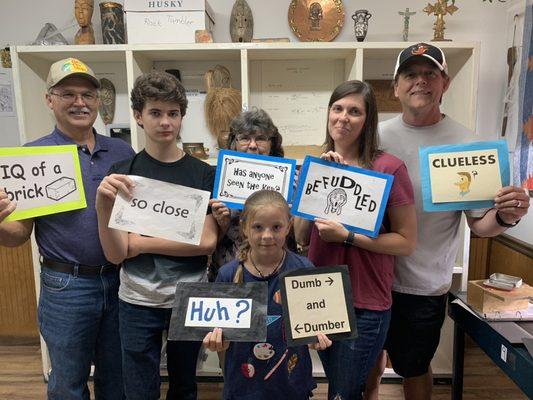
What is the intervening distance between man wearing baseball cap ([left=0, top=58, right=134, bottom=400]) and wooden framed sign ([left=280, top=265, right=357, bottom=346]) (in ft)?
2.63

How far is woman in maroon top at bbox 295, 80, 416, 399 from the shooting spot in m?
1.39

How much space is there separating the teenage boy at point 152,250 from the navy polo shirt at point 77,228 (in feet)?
0.35

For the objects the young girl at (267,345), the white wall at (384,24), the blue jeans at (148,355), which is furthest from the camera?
the white wall at (384,24)

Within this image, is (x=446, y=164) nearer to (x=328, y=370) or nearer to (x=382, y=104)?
(x=328, y=370)

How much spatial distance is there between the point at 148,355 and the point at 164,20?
5.86 ft

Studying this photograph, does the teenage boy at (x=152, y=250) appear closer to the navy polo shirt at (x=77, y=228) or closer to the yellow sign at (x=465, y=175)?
the navy polo shirt at (x=77, y=228)

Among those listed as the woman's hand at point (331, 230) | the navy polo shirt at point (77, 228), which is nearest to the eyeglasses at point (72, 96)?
the navy polo shirt at point (77, 228)

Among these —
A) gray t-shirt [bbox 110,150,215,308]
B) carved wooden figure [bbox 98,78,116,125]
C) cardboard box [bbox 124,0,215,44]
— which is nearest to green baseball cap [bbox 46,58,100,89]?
gray t-shirt [bbox 110,150,215,308]

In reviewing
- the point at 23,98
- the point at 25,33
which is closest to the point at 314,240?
the point at 23,98

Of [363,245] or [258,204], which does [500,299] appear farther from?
[258,204]

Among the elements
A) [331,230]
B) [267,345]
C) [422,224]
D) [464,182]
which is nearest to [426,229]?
[422,224]

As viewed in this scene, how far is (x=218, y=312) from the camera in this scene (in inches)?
46.8

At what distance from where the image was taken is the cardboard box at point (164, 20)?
88.2 inches

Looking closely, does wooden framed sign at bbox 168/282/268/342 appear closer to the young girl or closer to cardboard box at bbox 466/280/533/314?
the young girl
